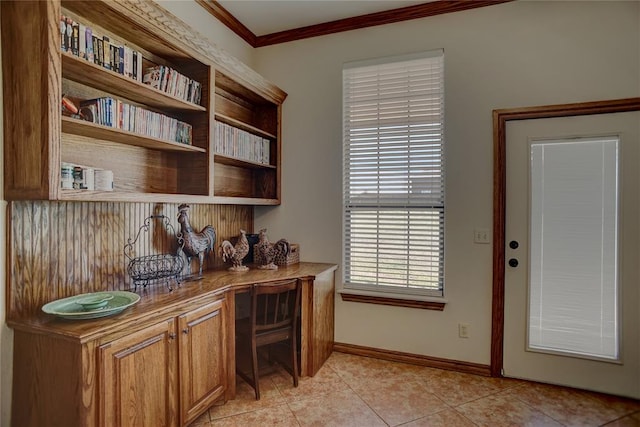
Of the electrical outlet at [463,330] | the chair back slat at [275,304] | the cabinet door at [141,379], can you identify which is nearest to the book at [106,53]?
the cabinet door at [141,379]

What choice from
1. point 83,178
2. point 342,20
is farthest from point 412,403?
point 342,20

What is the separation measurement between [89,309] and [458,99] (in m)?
2.85

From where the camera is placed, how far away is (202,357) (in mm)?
2066

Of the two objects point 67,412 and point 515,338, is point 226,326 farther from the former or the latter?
point 515,338

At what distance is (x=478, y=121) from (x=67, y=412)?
308 centimetres

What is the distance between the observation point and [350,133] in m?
3.10

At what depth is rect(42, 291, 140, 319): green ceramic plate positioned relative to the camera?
1523 mm

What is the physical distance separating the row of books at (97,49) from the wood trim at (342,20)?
1142 mm

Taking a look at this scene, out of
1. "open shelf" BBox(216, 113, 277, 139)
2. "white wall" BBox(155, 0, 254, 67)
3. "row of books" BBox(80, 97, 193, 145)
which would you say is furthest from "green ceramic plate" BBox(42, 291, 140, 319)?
"white wall" BBox(155, 0, 254, 67)

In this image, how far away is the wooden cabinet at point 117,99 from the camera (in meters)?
1.49

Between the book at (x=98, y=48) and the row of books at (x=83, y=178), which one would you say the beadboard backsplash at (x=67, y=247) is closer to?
the row of books at (x=83, y=178)

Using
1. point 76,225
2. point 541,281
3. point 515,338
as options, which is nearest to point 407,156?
point 541,281

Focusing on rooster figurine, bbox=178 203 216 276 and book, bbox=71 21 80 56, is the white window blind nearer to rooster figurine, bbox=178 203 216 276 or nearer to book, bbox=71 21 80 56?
rooster figurine, bbox=178 203 216 276

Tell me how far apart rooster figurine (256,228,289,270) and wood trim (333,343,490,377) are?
0.98 metres
